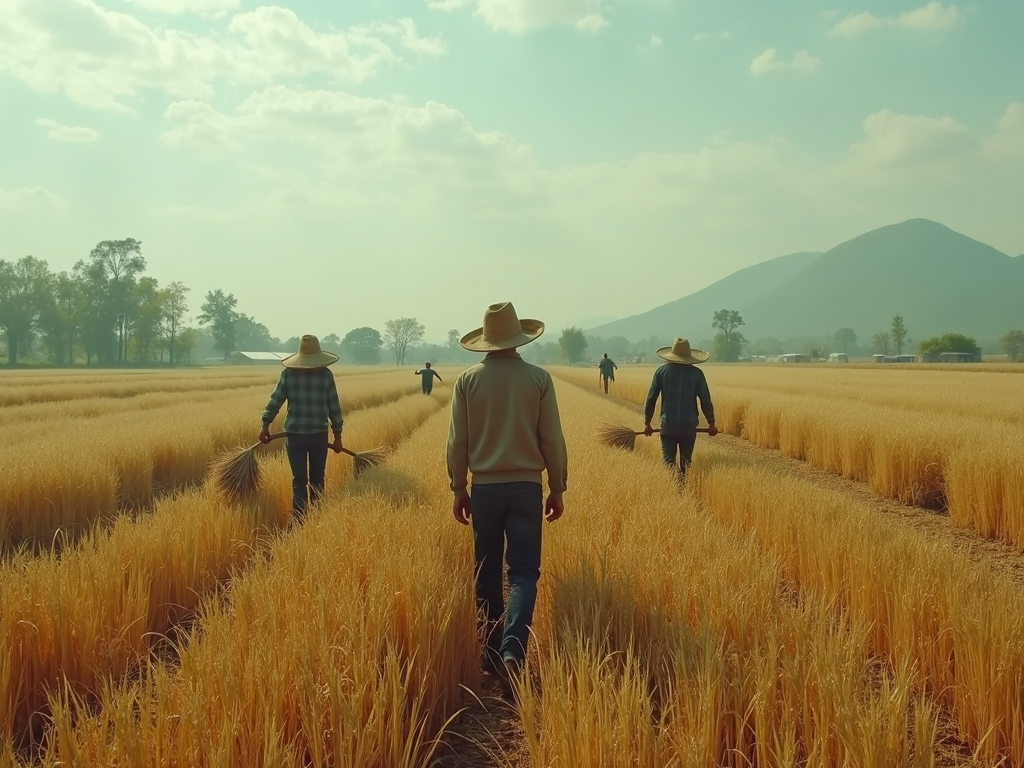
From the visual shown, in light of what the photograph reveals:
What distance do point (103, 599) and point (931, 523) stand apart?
28.1ft

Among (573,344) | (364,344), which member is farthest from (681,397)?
(364,344)

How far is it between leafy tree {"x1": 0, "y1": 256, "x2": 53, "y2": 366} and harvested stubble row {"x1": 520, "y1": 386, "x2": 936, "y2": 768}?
91.9m

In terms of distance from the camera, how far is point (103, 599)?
3842mm

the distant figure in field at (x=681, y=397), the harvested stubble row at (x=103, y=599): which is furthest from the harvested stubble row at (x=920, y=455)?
the harvested stubble row at (x=103, y=599)

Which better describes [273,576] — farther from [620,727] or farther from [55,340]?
[55,340]

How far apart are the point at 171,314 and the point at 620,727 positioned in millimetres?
104652

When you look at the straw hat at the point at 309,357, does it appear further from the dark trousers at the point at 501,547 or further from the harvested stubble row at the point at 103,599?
the dark trousers at the point at 501,547

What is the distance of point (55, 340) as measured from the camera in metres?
85.2

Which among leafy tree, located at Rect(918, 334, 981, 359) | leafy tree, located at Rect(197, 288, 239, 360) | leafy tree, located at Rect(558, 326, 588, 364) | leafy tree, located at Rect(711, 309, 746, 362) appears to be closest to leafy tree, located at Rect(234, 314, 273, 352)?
leafy tree, located at Rect(197, 288, 239, 360)

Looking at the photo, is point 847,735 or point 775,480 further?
point 775,480

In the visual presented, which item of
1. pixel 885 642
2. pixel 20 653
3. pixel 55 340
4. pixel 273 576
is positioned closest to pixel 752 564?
pixel 885 642

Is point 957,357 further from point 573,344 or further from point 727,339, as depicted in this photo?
point 573,344

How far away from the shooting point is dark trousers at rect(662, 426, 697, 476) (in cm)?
821

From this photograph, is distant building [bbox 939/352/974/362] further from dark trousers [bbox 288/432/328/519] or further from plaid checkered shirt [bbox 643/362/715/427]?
dark trousers [bbox 288/432/328/519]
